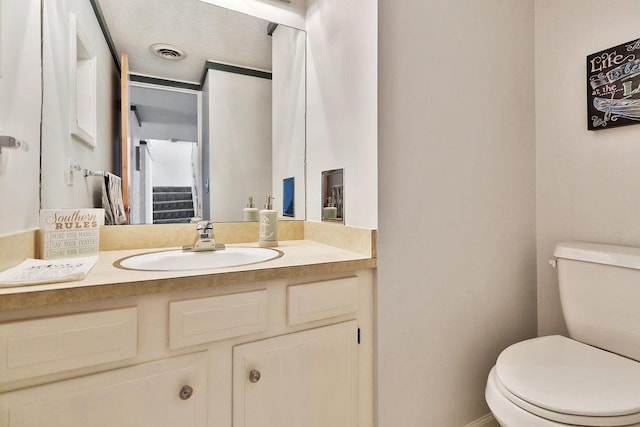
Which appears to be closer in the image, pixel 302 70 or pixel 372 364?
pixel 372 364

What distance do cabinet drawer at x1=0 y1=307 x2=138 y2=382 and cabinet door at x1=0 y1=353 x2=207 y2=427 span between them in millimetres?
45

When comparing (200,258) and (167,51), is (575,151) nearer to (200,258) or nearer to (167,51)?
(200,258)

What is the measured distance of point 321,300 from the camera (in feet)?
3.36

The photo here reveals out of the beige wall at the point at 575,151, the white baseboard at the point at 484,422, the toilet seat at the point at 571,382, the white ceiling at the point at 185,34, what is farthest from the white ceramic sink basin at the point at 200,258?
the beige wall at the point at 575,151

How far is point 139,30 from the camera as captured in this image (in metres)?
1.32

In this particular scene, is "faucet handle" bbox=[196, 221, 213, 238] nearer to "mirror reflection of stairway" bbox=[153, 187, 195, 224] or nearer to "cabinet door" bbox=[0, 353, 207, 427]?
"mirror reflection of stairway" bbox=[153, 187, 195, 224]

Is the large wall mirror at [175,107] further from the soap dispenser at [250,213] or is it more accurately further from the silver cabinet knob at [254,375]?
the silver cabinet knob at [254,375]

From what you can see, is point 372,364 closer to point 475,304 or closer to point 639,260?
point 475,304

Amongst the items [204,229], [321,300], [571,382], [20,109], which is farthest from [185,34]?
[571,382]

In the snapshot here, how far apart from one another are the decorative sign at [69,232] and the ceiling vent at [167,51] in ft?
2.26

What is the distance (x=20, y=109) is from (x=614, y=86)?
206 centimetres

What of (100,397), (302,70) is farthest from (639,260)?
(100,397)

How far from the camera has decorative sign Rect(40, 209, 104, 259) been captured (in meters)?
1.00

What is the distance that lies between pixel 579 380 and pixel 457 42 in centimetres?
125
